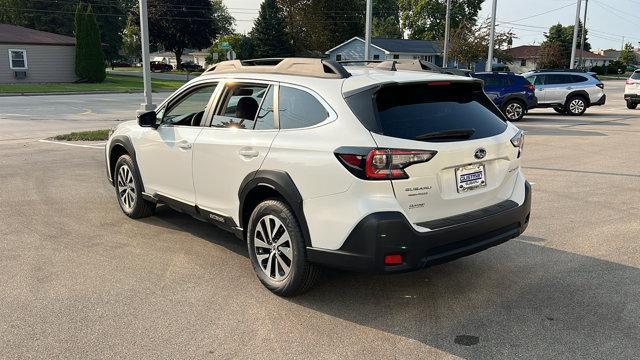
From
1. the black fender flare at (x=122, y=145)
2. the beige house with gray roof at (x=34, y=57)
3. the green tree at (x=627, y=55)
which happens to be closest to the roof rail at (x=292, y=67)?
the black fender flare at (x=122, y=145)

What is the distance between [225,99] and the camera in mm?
4758

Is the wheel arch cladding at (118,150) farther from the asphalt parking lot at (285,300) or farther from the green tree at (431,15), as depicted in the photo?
the green tree at (431,15)

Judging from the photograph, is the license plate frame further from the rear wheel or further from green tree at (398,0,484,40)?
green tree at (398,0,484,40)

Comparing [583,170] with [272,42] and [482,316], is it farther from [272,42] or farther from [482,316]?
[272,42]

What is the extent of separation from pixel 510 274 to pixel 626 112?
2062 centimetres

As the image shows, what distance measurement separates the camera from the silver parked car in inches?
792

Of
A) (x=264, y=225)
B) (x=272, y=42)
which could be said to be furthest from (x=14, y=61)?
(x=264, y=225)

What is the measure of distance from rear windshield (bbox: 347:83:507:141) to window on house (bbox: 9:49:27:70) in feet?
129

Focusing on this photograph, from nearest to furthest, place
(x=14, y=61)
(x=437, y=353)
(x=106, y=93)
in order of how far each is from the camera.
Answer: (x=437, y=353), (x=106, y=93), (x=14, y=61)

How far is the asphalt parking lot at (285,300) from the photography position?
3.43m

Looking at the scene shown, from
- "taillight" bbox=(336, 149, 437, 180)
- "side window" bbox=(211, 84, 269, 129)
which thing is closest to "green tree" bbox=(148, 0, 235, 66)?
"side window" bbox=(211, 84, 269, 129)

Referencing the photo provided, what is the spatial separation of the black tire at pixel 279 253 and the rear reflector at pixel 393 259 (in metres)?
0.64

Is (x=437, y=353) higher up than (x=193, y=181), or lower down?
lower down

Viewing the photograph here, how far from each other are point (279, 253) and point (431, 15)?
263ft
